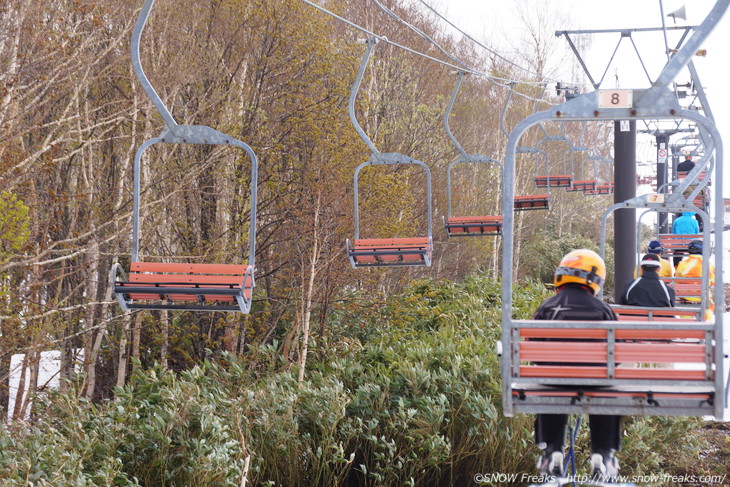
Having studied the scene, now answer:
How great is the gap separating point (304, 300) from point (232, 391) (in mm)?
3226

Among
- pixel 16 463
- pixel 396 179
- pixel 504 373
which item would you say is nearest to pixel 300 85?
pixel 396 179

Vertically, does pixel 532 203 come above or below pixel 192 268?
above

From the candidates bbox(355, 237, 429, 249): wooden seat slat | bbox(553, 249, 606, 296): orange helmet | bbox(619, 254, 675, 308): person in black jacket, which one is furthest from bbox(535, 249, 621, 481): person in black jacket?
bbox(355, 237, 429, 249): wooden seat slat

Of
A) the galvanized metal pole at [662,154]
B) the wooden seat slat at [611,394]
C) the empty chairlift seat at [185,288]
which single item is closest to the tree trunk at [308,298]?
the empty chairlift seat at [185,288]

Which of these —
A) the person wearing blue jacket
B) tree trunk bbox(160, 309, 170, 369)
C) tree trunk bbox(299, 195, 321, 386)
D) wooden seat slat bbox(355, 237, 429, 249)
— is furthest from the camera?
the person wearing blue jacket

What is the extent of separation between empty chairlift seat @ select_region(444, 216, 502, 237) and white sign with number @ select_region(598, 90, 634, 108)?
22.0ft

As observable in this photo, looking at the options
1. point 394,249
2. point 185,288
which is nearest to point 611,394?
point 185,288

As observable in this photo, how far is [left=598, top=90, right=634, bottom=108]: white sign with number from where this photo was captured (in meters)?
4.30

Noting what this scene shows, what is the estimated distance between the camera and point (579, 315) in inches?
207

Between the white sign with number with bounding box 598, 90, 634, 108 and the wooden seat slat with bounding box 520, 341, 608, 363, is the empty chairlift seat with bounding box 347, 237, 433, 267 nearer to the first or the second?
the wooden seat slat with bounding box 520, 341, 608, 363

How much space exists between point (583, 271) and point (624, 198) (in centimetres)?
962

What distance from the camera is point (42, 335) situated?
34.9 ft

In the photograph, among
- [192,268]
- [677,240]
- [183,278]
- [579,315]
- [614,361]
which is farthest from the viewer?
[677,240]

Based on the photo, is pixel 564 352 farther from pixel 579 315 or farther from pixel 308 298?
pixel 308 298
